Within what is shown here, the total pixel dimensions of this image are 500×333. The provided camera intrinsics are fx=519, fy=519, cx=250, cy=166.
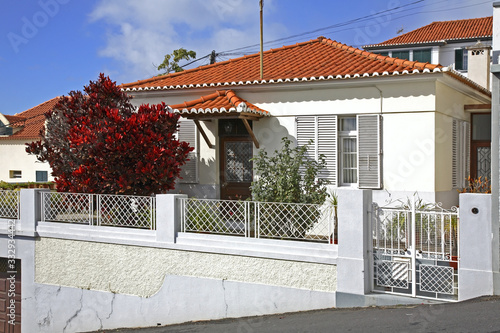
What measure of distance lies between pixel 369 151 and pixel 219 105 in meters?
3.35

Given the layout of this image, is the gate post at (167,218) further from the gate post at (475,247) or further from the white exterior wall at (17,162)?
the white exterior wall at (17,162)

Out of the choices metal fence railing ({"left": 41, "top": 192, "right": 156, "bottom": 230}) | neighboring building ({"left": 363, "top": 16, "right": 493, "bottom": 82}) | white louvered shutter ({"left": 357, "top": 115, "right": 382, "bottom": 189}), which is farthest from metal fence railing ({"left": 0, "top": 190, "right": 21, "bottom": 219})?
neighboring building ({"left": 363, "top": 16, "right": 493, "bottom": 82})

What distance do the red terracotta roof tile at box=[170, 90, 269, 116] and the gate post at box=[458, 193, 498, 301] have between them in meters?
5.40

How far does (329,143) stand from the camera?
36.9ft

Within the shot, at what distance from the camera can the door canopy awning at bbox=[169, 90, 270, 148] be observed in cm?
1097

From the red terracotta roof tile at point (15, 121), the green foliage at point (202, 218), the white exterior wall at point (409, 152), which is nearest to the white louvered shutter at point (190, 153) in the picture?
the green foliage at point (202, 218)

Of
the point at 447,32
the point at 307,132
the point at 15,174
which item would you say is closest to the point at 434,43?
the point at 447,32

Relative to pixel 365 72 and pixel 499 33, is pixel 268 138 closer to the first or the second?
pixel 365 72

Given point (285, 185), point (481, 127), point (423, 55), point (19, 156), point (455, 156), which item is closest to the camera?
point (285, 185)

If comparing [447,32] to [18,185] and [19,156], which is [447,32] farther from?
[18,185]

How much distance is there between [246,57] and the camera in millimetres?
14680

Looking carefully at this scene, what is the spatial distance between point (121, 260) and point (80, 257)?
1010 millimetres

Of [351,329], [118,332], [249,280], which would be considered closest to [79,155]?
[118,332]

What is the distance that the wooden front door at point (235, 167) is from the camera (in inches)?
481
